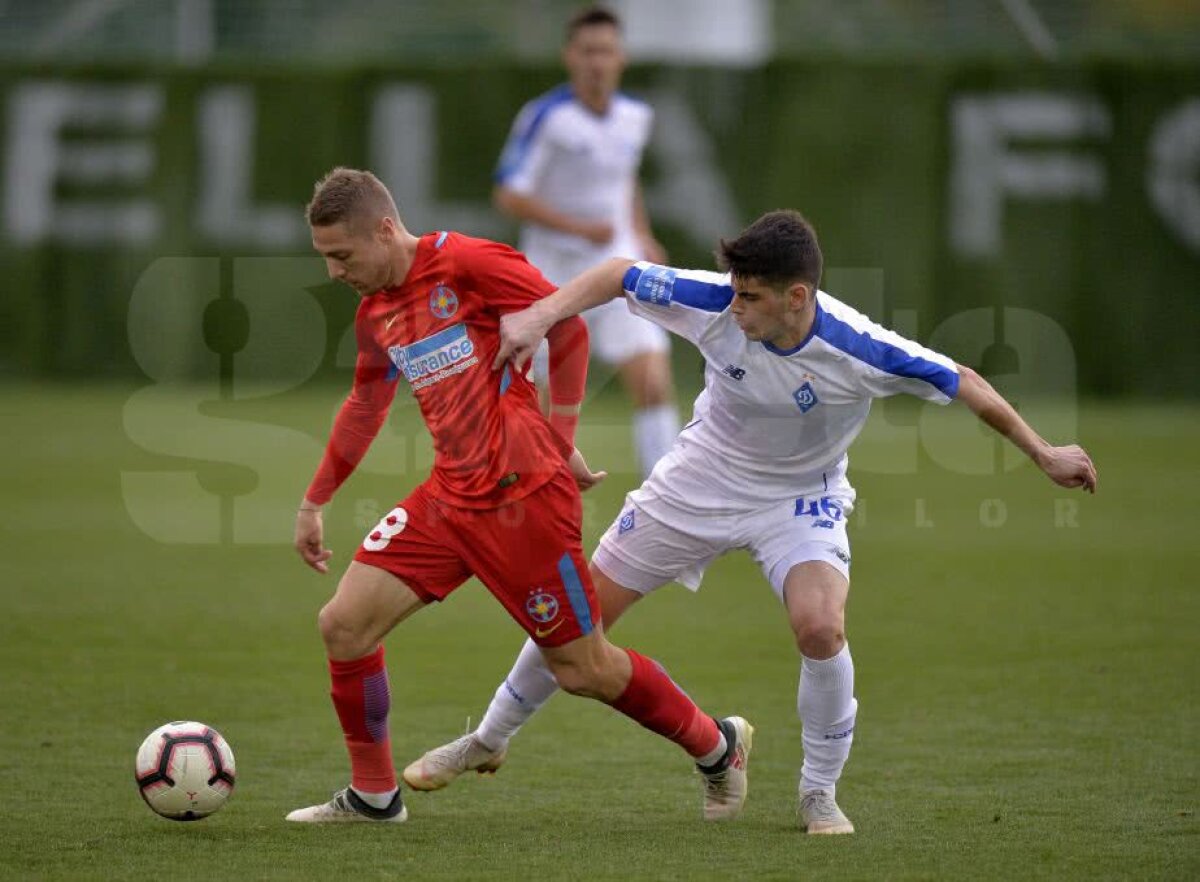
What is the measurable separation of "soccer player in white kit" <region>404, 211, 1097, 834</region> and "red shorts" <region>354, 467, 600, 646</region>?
425 mm

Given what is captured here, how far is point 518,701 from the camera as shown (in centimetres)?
564

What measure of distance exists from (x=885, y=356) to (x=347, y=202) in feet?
5.19

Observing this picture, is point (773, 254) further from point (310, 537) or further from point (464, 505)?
point (310, 537)

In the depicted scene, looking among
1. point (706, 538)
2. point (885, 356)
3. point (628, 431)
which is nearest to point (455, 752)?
point (706, 538)

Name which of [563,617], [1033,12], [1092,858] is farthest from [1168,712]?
[1033,12]

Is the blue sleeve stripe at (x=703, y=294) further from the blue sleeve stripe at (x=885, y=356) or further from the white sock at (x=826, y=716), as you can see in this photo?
the white sock at (x=826, y=716)

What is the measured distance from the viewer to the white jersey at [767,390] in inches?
210

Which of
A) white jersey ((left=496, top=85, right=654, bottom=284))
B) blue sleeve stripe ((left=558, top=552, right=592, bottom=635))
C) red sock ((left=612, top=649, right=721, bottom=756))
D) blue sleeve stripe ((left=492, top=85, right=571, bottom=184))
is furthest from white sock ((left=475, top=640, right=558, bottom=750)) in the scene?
blue sleeve stripe ((left=492, top=85, right=571, bottom=184))

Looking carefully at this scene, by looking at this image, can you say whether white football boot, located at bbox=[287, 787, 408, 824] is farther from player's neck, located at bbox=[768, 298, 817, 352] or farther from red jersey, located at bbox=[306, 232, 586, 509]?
player's neck, located at bbox=[768, 298, 817, 352]

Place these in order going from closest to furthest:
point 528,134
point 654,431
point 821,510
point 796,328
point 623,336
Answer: point 796,328 → point 821,510 → point 654,431 → point 623,336 → point 528,134

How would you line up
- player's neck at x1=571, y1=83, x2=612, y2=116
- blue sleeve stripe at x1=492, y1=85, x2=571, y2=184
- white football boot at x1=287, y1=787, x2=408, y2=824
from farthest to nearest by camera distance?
blue sleeve stripe at x1=492, y1=85, x2=571, y2=184, player's neck at x1=571, y1=83, x2=612, y2=116, white football boot at x1=287, y1=787, x2=408, y2=824

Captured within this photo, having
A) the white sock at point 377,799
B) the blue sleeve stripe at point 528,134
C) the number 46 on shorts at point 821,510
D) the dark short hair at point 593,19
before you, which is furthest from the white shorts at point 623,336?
the white sock at point 377,799

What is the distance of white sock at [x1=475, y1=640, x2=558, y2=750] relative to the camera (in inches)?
221

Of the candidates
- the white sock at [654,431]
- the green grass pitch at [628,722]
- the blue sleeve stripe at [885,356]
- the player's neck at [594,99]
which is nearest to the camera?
the green grass pitch at [628,722]
